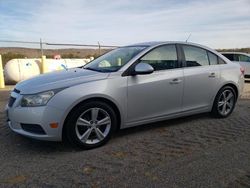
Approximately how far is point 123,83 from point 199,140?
60.7 inches

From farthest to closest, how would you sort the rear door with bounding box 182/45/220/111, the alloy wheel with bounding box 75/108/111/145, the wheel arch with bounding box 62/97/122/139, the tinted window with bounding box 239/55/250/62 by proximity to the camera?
the tinted window with bounding box 239/55/250/62 → the rear door with bounding box 182/45/220/111 → the alloy wheel with bounding box 75/108/111/145 → the wheel arch with bounding box 62/97/122/139

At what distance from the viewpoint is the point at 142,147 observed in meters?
4.68

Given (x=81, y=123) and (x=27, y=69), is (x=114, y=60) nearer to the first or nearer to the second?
(x=81, y=123)

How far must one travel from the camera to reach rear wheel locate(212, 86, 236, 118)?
6.30 meters

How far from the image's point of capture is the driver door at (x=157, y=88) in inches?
197

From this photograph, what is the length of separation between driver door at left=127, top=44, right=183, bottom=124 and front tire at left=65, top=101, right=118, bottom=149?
41 centimetres

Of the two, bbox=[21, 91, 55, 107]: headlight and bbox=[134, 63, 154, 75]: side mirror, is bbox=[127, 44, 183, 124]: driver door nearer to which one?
bbox=[134, 63, 154, 75]: side mirror

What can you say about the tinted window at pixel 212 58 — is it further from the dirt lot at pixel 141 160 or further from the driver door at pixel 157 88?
the dirt lot at pixel 141 160

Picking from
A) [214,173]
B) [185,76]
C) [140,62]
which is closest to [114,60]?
[140,62]

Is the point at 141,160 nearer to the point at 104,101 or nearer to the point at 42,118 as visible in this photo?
the point at 104,101

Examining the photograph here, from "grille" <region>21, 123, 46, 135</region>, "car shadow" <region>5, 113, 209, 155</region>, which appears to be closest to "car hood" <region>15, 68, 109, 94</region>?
"grille" <region>21, 123, 46, 135</region>

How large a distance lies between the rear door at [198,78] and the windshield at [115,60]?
98cm

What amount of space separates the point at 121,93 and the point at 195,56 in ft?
6.46

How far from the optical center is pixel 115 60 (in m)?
5.51
